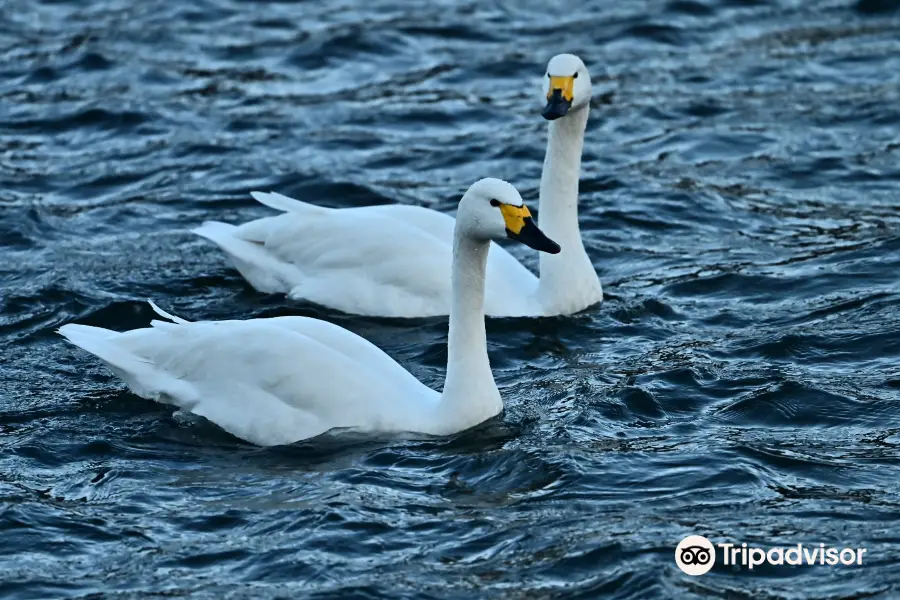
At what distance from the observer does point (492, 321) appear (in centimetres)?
1152

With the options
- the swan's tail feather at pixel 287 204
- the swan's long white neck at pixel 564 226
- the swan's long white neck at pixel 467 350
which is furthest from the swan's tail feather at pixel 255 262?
the swan's long white neck at pixel 467 350

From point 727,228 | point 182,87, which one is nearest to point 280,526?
point 727,228

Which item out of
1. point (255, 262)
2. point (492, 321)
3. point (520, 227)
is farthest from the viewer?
point (255, 262)

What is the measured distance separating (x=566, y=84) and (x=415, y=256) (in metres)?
1.59

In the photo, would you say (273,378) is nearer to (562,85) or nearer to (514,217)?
(514,217)

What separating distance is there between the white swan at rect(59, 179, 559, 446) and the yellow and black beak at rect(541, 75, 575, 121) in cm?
227

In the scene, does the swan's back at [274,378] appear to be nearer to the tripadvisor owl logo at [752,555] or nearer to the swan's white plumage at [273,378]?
the swan's white plumage at [273,378]

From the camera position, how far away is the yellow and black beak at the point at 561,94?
11.2 meters

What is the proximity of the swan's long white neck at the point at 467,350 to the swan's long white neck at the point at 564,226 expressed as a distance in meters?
2.27

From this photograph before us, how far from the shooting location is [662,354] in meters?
10.7

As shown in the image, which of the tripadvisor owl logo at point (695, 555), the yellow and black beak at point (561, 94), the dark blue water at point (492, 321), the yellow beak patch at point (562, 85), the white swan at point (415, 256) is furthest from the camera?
the white swan at point (415, 256)

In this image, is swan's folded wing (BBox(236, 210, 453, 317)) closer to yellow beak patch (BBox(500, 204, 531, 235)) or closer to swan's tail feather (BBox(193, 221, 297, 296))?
swan's tail feather (BBox(193, 221, 297, 296))

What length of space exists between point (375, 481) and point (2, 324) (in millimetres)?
3793

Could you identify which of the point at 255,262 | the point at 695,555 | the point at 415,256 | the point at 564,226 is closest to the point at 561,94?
the point at 564,226
